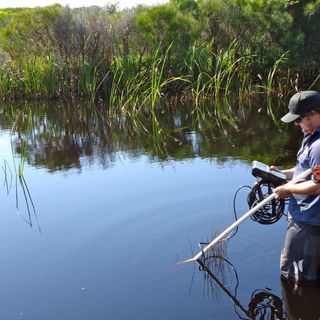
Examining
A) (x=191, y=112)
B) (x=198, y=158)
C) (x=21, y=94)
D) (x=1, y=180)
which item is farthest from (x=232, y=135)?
(x=21, y=94)

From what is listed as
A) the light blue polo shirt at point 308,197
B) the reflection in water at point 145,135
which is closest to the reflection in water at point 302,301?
the light blue polo shirt at point 308,197

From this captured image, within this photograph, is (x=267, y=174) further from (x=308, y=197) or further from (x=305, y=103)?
(x=305, y=103)

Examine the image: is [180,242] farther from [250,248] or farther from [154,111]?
[154,111]

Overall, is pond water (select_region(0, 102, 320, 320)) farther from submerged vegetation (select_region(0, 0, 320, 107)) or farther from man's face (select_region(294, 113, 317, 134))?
submerged vegetation (select_region(0, 0, 320, 107))

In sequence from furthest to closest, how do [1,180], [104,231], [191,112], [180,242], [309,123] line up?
1. [191,112]
2. [1,180]
3. [104,231]
4. [180,242]
5. [309,123]

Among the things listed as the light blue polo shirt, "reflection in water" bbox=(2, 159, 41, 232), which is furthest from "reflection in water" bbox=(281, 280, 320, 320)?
"reflection in water" bbox=(2, 159, 41, 232)

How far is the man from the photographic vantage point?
177 inches

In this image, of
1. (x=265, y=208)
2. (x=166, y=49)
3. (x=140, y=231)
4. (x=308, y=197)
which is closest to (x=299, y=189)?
(x=308, y=197)

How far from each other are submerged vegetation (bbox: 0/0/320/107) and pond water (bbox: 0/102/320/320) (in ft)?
16.9

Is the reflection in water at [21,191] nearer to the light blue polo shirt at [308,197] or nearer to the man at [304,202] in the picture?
the man at [304,202]

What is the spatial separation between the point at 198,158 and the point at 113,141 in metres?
2.86

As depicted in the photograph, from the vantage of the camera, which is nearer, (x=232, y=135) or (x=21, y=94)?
(x=232, y=135)

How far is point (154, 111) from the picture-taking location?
16031mm

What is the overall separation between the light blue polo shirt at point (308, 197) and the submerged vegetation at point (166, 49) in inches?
442
